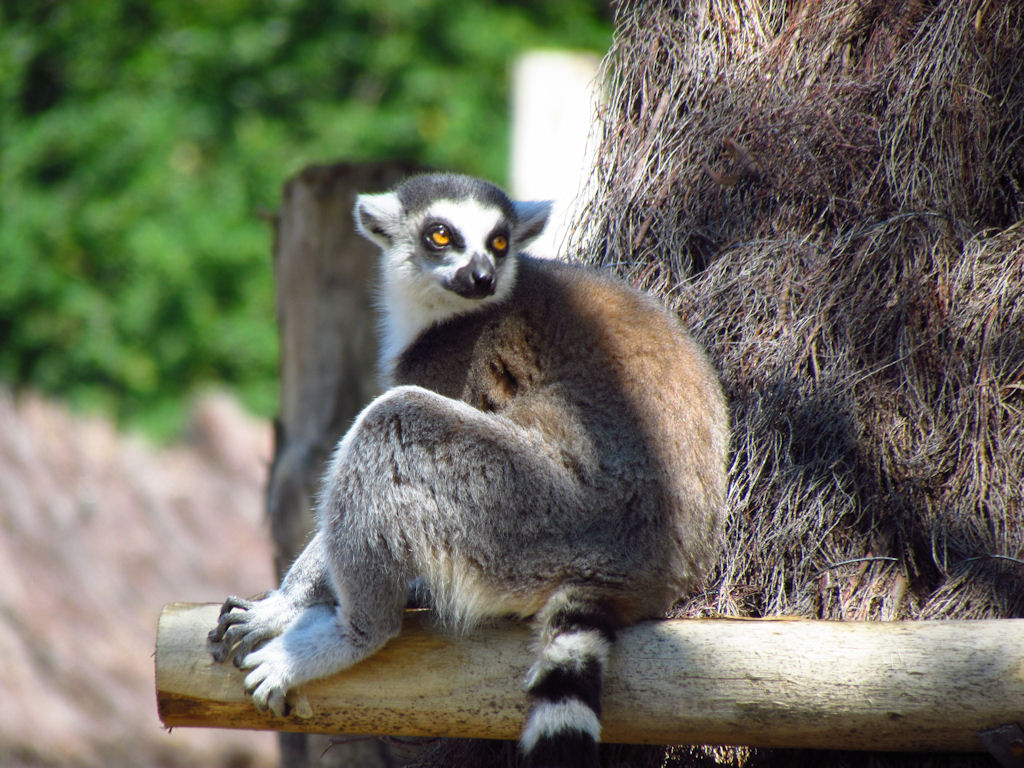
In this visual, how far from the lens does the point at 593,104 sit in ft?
13.3

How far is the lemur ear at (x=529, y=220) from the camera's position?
355cm

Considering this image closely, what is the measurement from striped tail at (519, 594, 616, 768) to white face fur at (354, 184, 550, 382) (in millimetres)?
1063

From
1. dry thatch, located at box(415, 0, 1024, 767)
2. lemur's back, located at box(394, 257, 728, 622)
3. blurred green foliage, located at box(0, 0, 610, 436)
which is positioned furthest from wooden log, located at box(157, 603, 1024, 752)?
blurred green foliage, located at box(0, 0, 610, 436)

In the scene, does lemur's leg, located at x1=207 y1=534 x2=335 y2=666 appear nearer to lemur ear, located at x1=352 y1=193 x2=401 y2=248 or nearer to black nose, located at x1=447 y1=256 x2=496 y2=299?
black nose, located at x1=447 y1=256 x2=496 y2=299

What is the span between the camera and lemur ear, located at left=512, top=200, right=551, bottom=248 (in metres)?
3.55

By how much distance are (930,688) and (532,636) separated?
0.96 meters

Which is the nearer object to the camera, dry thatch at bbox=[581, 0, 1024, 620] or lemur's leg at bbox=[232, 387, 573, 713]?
lemur's leg at bbox=[232, 387, 573, 713]

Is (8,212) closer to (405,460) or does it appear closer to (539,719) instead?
(405,460)

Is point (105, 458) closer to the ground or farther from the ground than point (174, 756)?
farther from the ground

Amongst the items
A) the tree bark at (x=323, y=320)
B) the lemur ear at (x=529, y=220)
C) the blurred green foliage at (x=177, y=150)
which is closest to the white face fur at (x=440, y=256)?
the lemur ear at (x=529, y=220)

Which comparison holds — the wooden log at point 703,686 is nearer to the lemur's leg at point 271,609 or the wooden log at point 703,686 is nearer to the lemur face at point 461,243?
the lemur's leg at point 271,609

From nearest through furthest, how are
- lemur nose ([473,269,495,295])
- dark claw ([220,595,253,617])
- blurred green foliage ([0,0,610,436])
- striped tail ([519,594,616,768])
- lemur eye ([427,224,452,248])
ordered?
striped tail ([519,594,616,768]) < dark claw ([220,595,253,617]) < lemur nose ([473,269,495,295]) < lemur eye ([427,224,452,248]) < blurred green foliage ([0,0,610,436])

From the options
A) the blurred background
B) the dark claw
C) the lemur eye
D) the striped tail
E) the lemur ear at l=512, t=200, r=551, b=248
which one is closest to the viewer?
the striped tail

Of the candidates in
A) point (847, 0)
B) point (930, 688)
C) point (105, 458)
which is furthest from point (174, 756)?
point (847, 0)
